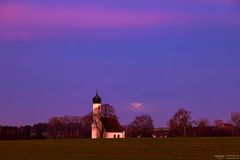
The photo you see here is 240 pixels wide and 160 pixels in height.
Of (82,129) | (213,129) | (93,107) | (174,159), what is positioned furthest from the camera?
(82,129)

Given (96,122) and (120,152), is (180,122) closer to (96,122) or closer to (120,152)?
(96,122)

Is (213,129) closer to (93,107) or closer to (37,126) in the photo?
(93,107)

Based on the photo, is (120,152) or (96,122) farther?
(96,122)

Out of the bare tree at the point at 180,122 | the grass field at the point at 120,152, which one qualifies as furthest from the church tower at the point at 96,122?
the grass field at the point at 120,152

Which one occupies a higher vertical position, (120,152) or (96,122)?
(96,122)

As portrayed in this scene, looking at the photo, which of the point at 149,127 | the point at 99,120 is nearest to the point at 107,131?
the point at 99,120

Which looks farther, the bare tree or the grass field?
the bare tree

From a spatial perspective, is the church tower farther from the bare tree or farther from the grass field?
the grass field

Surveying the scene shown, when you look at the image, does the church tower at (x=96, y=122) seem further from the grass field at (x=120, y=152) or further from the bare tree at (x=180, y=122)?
the grass field at (x=120, y=152)

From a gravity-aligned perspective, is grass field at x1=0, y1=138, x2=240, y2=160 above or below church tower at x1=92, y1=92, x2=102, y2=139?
below

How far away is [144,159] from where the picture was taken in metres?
35.7

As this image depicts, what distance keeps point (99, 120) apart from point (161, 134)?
17.6 metres

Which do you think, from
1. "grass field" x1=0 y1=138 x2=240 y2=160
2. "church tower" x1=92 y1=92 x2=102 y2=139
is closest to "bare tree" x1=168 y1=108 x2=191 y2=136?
"church tower" x1=92 y1=92 x2=102 y2=139

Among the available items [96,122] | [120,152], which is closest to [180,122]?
[96,122]
